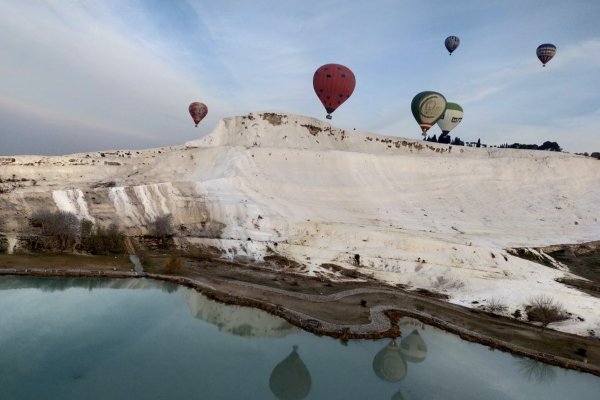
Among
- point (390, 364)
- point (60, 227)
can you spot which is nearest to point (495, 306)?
point (390, 364)

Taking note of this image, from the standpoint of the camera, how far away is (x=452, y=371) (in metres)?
19.7

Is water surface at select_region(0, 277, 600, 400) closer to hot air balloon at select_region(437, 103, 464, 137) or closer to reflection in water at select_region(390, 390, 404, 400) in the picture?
reflection in water at select_region(390, 390, 404, 400)

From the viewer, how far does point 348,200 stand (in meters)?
46.8

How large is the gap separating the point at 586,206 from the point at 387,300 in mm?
39253

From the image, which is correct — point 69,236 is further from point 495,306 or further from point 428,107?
point 428,107

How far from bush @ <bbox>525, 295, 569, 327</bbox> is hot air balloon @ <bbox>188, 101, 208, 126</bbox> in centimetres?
4845

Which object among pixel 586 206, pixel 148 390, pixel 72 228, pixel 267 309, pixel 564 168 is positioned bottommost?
pixel 148 390

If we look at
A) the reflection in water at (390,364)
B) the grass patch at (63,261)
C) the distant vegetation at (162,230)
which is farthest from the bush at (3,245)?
the reflection in water at (390,364)

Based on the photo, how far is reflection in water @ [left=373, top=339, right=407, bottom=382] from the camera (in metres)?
18.7

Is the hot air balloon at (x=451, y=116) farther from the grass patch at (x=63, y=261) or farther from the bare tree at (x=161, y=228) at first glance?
the grass patch at (x=63, y=261)

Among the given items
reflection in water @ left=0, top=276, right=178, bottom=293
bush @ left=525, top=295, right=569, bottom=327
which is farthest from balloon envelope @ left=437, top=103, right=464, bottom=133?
reflection in water @ left=0, top=276, right=178, bottom=293

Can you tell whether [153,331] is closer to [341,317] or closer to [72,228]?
[341,317]

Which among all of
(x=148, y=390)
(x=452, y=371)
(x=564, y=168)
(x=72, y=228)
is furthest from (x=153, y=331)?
(x=564, y=168)

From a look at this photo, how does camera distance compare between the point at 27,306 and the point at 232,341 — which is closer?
the point at 232,341
